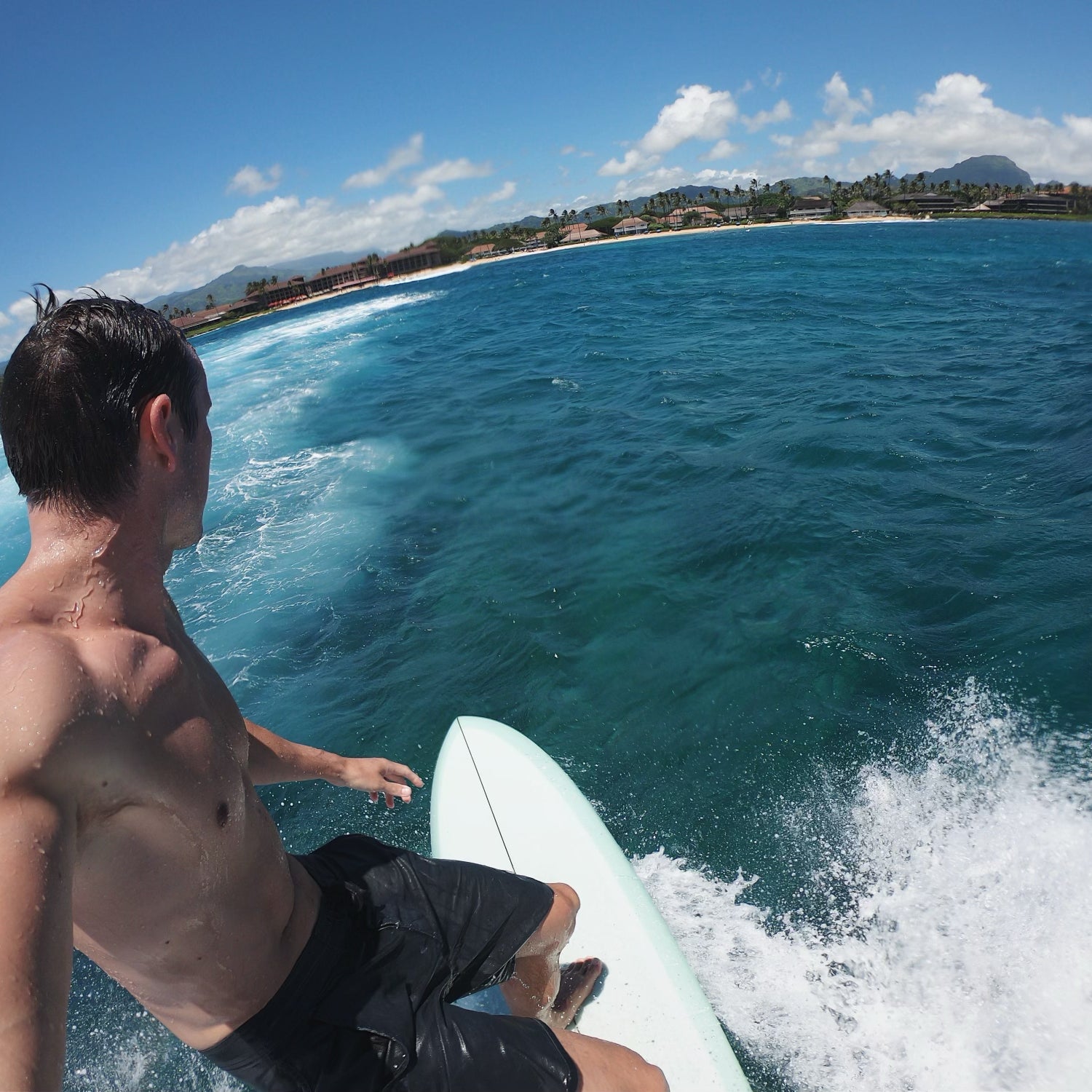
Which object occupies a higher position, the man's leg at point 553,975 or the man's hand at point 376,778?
→ the man's hand at point 376,778

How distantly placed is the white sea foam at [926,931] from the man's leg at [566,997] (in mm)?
946

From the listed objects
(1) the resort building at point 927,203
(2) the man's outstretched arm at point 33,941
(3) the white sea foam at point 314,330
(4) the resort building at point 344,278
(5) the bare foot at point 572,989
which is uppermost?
(4) the resort building at point 344,278

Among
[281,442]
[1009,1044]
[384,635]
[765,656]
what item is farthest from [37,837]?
[281,442]

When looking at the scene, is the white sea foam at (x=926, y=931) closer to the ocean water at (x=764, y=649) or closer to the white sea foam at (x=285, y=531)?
the ocean water at (x=764, y=649)

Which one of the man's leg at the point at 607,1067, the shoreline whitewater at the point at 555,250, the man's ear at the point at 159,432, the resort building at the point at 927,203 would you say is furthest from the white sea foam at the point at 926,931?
the resort building at the point at 927,203

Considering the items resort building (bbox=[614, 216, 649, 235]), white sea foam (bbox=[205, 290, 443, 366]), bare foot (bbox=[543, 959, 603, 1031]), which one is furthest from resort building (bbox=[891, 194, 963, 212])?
bare foot (bbox=[543, 959, 603, 1031])

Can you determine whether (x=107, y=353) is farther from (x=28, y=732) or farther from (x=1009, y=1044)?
(x=1009, y=1044)

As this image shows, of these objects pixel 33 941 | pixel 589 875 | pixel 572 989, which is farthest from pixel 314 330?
pixel 33 941

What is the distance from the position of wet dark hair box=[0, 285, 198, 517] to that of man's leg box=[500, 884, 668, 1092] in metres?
2.06

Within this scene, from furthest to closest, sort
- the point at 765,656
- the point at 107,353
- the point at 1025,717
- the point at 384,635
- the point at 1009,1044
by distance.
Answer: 1. the point at 384,635
2. the point at 765,656
3. the point at 1025,717
4. the point at 1009,1044
5. the point at 107,353

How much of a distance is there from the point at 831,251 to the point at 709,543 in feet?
158

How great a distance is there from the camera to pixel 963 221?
84750 mm

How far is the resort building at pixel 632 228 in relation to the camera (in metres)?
120

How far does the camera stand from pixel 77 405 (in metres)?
1.47
